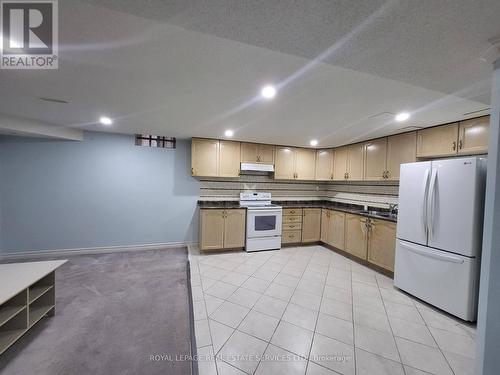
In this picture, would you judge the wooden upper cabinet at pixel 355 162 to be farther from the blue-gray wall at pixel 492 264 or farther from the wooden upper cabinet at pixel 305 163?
the blue-gray wall at pixel 492 264

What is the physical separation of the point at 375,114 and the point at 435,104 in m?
0.53

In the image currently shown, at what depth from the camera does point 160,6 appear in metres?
0.86

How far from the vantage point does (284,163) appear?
4.52 metres

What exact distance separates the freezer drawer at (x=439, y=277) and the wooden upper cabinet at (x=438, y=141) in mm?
1323

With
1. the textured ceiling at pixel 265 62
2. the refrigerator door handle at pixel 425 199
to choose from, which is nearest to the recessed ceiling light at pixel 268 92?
the textured ceiling at pixel 265 62

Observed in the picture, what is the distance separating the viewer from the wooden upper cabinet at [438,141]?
2.59m

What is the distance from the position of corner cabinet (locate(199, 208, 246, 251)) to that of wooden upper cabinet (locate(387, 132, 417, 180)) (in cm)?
271

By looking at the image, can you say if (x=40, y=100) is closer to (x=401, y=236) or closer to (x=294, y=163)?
(x=294, y=163)

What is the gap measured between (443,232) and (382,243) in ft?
3.25

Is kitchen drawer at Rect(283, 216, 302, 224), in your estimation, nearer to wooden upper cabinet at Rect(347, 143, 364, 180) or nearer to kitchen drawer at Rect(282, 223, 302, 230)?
kitchen drawer at Rect(282, 223, 302, 230)

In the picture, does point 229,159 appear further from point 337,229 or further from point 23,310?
point 23,310

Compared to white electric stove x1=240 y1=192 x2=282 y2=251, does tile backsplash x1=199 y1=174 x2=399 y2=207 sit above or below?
above

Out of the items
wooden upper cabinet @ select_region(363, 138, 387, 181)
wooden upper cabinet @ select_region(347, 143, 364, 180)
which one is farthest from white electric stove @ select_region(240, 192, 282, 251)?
wooden upper cabinet @ select_region(363, 138, 387, 181)

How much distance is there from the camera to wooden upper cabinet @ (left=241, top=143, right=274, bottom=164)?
4223 mm
